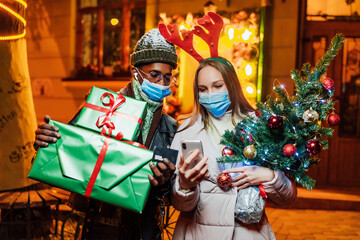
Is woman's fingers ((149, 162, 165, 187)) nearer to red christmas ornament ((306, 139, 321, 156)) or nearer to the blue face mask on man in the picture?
the blue face mask on man

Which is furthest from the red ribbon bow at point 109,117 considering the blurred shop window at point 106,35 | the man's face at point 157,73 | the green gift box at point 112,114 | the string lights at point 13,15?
the blurred shop window at point 106,35

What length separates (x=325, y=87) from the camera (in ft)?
6.19

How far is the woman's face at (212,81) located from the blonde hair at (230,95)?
0.02 meters

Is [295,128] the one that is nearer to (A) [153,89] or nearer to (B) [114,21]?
(A) [153,89]

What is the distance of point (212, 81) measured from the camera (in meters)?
2.14

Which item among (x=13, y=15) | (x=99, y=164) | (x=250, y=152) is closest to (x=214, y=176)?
(x=250, y=152)

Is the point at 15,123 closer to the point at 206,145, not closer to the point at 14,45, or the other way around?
the point at 14,45

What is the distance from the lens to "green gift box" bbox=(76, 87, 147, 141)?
1929mm

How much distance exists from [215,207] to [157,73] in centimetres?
87

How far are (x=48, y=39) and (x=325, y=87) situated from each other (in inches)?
323

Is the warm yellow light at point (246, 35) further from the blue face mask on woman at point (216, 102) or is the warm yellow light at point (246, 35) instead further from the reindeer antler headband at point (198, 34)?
the blue face mask on woman at point (216, 102)

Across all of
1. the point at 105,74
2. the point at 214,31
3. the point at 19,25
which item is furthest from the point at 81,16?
the point at 214,31

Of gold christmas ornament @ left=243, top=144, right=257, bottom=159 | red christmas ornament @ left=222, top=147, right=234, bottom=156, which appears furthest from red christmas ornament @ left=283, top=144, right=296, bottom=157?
red christmas ornament @ left=222, top=147, right=234, bottom=156

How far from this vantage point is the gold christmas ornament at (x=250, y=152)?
186 cm
